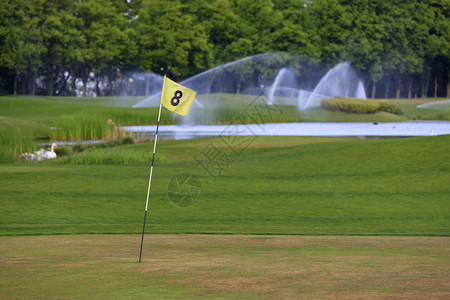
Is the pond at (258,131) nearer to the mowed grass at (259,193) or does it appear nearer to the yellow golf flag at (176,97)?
the mowed grass at (259,193)

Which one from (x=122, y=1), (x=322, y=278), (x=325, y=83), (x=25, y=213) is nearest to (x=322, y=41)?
(x=325, y=83)

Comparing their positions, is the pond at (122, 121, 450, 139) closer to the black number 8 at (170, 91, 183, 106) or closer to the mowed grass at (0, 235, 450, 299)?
the mowed grass at (0, 235, 450, 299)

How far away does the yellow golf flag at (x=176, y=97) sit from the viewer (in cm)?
875

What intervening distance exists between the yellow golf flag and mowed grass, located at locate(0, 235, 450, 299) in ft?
6.38

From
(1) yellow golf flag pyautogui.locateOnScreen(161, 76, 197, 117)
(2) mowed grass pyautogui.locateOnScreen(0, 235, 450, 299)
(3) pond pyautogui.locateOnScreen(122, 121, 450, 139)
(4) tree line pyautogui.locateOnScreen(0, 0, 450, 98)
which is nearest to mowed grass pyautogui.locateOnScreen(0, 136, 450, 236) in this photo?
(2) mowed grass pyautogui.locateOnScreen(0, 235, 450, 299)

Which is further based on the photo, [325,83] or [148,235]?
[325,83]

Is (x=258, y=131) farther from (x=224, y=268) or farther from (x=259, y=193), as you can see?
(x=224, y=268)

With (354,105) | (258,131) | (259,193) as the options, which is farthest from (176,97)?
(354,105)

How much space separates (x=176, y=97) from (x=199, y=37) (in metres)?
71.0

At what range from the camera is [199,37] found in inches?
3095

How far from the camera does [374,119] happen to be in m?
59.2

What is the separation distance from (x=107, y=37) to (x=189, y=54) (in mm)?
11195

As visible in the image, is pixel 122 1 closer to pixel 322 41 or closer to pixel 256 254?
pixel 322 41

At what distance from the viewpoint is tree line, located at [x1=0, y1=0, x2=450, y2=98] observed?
2862 inches
